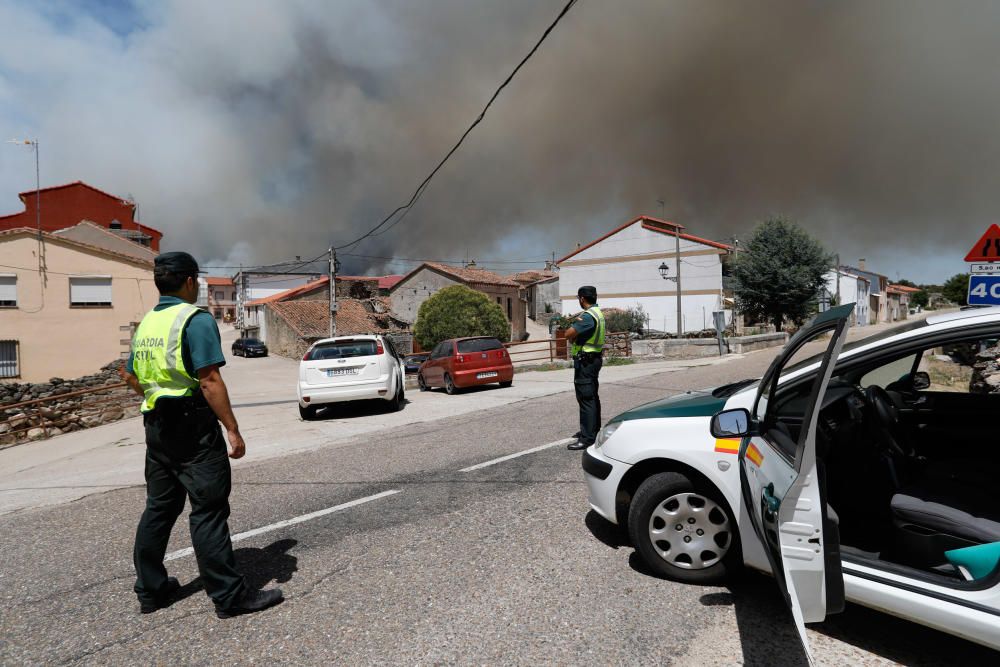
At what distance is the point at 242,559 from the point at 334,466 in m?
2.67

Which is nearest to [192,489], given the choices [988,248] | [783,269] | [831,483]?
[831,483]

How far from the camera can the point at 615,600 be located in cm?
301

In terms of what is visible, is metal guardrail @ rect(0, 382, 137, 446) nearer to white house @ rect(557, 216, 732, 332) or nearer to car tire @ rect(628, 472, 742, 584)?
car tire @ rect(628, 472, 742, 584)

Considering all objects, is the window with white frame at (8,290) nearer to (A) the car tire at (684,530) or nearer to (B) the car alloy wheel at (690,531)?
(A) the car tire at (684,530)

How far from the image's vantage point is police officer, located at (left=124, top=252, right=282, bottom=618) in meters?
Answer: 2.84

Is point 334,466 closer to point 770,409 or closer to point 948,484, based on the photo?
point 770,409

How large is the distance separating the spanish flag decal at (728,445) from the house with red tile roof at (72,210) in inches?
1663

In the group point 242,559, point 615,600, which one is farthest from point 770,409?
point 242,559

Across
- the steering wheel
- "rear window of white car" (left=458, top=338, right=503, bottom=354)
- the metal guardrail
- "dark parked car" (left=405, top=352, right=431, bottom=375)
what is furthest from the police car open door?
"dark parked car" (left=405, top=352, right=431, bottom=375)

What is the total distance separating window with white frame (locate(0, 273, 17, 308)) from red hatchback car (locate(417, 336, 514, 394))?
21.5 meters

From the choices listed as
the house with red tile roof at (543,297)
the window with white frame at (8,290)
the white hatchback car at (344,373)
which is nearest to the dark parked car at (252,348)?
the window with white frame at (8,290)

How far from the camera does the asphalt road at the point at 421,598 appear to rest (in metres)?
2.60

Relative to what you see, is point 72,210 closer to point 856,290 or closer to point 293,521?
point 293,521

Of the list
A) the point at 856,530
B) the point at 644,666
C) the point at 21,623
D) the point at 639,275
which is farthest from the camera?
the point at 639,275
